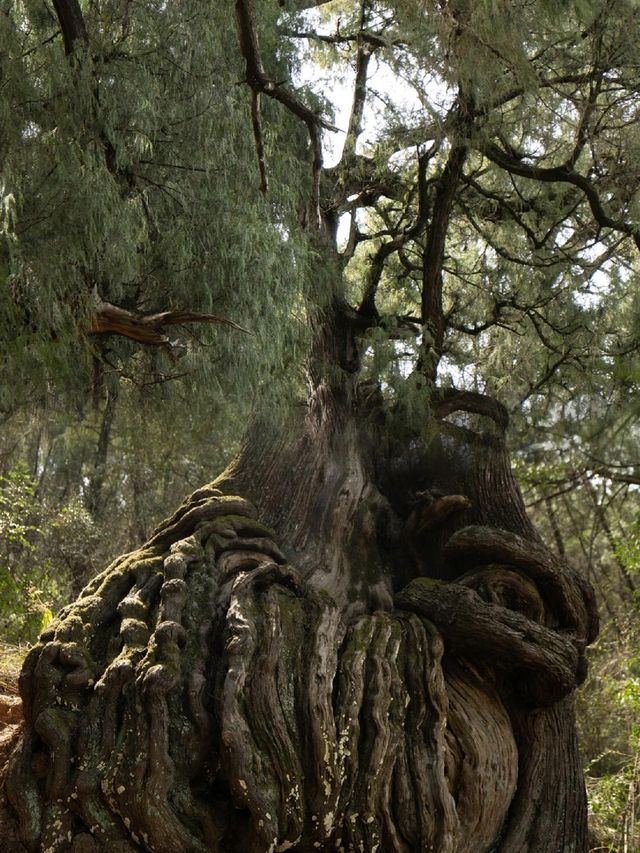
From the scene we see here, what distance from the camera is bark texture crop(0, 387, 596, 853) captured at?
11.4 feet

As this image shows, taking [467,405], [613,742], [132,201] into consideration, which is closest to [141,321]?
[132,201]

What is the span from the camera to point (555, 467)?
9.09m

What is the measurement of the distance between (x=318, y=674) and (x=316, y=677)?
18 millimetres

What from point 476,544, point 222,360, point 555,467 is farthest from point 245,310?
point 555,467

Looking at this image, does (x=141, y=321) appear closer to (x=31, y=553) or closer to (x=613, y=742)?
(x=31, y=553)

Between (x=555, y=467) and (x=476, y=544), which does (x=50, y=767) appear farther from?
(x=555, y=467)

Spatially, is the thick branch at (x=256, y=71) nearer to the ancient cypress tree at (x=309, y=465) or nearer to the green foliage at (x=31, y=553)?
the ancient cypress tree at (x=309, y=465)

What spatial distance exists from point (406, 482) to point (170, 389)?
1.76 meters

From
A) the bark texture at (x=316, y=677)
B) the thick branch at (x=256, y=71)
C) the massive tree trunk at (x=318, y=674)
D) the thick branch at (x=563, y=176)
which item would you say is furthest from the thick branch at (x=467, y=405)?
the thick branch at (x=256, y=71)

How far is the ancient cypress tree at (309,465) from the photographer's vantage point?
3484mm

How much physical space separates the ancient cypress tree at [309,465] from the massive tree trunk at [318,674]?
0.04ft

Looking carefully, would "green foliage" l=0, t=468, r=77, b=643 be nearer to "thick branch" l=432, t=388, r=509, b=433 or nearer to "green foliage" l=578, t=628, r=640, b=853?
"thick branch" l=432, t=388, r=509, b=433

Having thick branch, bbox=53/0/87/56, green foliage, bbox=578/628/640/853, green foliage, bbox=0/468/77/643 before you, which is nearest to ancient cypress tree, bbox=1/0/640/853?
thick branch, bbox=53/0/87/56

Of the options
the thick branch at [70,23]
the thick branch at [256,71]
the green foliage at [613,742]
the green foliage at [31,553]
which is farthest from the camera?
the green foliage at [31,553]
